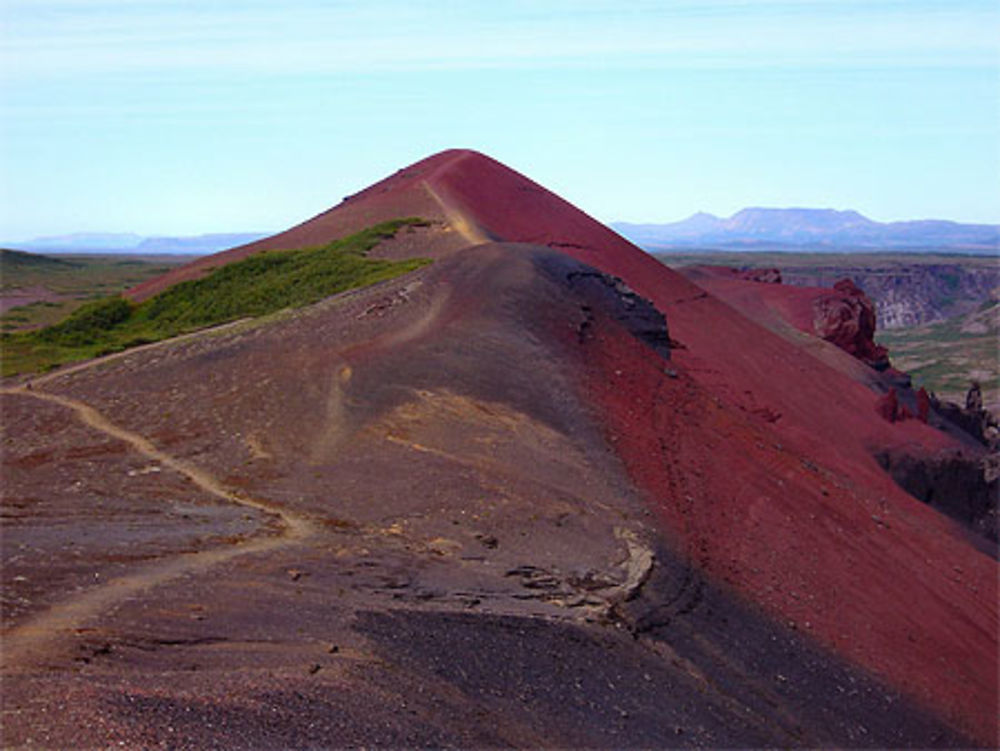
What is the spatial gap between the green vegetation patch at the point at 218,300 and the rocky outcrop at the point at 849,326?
18693 mm

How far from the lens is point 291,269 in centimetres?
3500

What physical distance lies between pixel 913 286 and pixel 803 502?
421 feet

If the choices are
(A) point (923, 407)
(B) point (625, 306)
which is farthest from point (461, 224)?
(A) point (923, 407)

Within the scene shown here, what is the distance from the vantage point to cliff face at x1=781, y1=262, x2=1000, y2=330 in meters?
133

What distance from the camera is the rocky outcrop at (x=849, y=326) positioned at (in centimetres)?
4419

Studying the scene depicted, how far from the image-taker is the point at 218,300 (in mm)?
33781

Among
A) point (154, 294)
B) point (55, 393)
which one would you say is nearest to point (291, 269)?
point (154, 294)

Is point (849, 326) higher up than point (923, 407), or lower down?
higher up

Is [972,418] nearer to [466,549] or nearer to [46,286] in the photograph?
[466,549]

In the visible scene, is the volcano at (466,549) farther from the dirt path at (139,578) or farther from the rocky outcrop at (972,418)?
the rocky outcrop at (972,418)

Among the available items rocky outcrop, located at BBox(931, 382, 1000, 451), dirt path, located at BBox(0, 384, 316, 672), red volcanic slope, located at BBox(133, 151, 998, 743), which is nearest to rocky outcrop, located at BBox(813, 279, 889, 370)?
rocky outcrop, located at BBox(931, 382, 1000, 451)

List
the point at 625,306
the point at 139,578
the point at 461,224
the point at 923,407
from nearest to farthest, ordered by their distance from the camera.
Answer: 1. the point at 139,578
2. the point at 625,306
3. the point at 461,224
4. the point at 923,407

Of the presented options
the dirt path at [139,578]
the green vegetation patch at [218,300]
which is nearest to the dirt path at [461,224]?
the green vegetation patch at [218,300]

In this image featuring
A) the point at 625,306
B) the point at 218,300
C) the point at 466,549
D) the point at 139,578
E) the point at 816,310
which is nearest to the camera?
the point at 139,578
